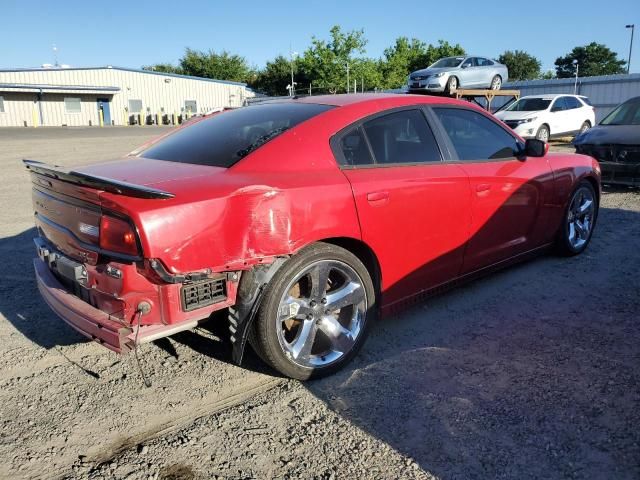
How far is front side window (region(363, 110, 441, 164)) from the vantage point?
134 inches

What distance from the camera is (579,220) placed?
5.32 metres

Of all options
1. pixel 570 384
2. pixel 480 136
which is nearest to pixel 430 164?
pixel 480 136

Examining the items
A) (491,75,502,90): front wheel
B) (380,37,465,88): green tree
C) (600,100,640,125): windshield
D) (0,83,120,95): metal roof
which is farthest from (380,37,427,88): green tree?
(600,100,640,125): windshield

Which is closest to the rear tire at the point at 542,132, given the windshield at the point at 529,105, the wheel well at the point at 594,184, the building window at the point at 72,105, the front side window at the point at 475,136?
the windshield at the point at 529,105

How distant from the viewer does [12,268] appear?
16.6ft

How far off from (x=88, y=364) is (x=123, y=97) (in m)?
43.8

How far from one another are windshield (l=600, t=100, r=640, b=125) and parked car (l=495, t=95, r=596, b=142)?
5.63 meters

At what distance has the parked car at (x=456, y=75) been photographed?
634 inches

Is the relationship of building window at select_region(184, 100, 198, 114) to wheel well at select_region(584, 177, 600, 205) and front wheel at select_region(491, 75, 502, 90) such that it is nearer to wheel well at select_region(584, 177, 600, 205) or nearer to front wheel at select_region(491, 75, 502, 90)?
front wheel at select_region(491, 75, 502, 90)

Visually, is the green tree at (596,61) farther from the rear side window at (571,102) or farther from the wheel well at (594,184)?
the wheel well at (594,184)

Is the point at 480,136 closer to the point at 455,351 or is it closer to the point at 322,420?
the point at 455,351

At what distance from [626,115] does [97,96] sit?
1599 inches

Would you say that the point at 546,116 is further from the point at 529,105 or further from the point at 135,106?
the point at 135,106

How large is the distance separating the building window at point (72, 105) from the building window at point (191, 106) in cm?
884
